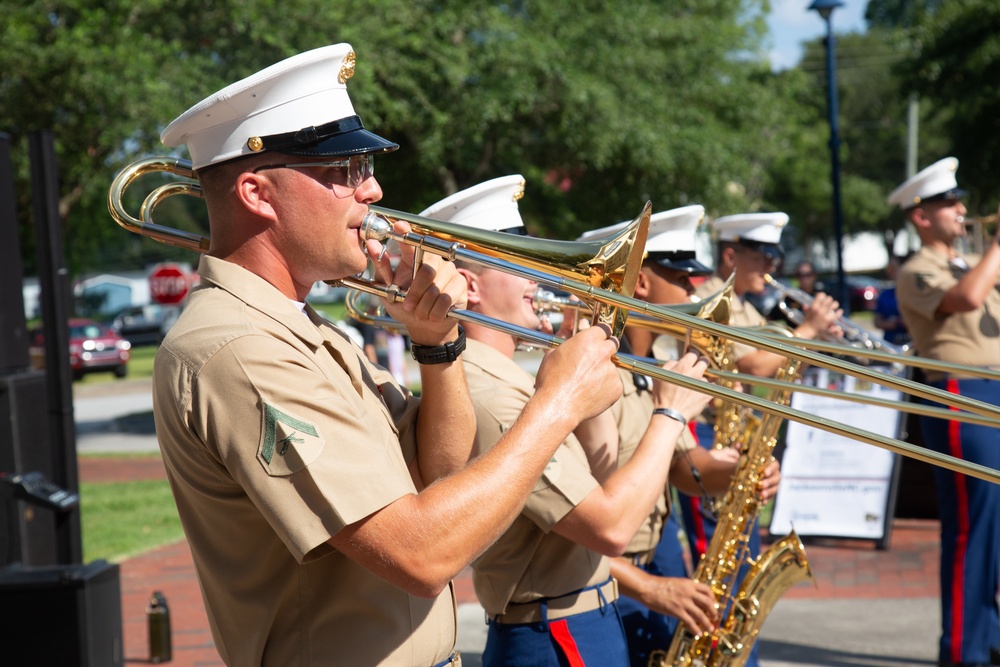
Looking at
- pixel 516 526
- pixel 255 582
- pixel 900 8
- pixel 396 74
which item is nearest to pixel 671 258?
pixel 516 526

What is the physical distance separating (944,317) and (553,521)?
131 inches

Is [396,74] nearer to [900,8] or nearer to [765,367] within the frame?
[765,367]

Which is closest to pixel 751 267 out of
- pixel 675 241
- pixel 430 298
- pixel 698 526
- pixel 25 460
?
pixel 698 526

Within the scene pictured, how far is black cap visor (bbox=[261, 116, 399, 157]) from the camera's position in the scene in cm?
199

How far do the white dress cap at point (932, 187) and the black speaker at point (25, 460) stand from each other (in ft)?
14.0

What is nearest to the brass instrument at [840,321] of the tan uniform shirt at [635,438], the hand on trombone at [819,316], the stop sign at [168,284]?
the hand on trombone at [819,316]

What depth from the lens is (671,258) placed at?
411 centimetres

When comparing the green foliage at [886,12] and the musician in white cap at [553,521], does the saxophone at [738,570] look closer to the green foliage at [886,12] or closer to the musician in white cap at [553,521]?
the musician in white cap at [553,521]

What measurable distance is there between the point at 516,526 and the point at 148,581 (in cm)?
492

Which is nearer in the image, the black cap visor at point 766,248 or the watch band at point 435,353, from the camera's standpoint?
the watch band at point 435,353

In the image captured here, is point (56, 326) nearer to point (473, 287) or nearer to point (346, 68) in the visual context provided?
point (473, 287)

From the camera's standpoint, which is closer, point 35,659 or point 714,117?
point 35,659

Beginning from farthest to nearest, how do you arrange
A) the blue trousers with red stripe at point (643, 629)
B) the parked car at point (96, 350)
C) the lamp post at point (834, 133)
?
the parked car at point (96, 350)
the lamp post at point (834, 133)
the blue trousers with red stripe at point (643, 629)

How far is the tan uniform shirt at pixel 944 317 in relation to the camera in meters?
5.22
